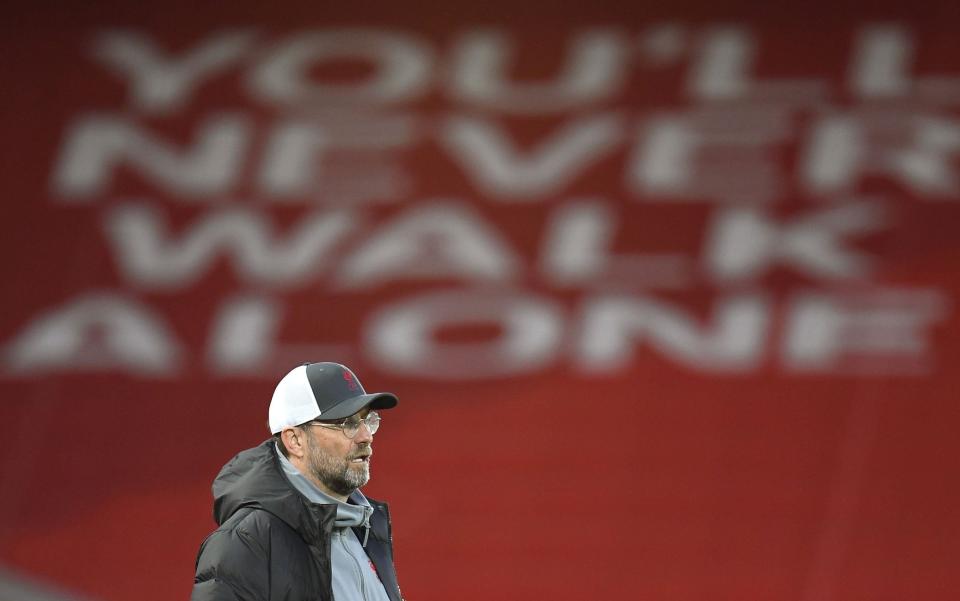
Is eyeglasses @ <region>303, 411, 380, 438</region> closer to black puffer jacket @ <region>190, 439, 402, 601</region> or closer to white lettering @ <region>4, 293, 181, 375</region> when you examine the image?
black puffer jacket @ <region>190, 439, 402, 601</region>

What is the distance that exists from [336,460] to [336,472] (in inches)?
0.6

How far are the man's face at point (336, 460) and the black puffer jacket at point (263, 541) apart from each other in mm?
40

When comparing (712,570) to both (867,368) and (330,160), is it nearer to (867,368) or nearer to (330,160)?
(867,368)

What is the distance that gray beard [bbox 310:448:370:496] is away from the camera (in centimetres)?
187

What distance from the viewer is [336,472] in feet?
6.14

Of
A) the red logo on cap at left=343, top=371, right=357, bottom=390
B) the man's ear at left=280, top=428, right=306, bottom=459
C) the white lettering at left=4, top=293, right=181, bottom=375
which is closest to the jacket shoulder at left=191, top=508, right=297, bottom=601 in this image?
the man's ear at left=280, top=428, right=306, bottom=459

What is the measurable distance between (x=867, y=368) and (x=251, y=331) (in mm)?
2251

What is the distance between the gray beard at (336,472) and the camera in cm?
187

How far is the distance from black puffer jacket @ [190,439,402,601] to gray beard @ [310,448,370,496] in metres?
0.04

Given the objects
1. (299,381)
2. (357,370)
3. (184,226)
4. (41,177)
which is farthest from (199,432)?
(299,381)

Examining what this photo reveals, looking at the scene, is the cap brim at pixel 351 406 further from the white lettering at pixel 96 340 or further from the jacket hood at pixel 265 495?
the white lettering at pixel 96 340

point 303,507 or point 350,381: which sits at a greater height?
point 350,381

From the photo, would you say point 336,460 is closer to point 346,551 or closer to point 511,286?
point 346,551

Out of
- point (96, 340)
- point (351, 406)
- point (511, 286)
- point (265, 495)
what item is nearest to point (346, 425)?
point (351, 406)
